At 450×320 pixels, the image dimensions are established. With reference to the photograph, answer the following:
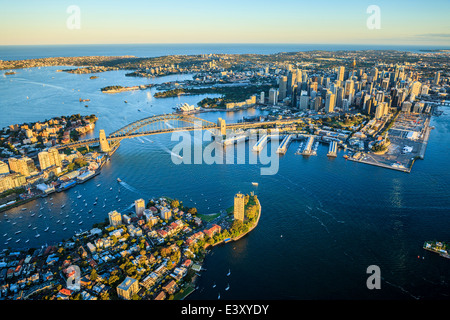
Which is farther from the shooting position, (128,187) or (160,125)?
(160,125)

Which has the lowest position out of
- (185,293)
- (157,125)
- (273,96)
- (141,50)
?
(185,293)

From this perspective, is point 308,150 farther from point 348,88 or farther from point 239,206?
point 348,88

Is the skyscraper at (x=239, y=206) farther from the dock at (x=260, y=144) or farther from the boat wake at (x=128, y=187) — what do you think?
the dock at (x=260, y=144)

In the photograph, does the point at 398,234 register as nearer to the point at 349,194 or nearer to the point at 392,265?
the point at 392,265

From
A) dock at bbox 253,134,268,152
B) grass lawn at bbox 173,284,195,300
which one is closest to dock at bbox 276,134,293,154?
dock at bbox 253,134,268,152

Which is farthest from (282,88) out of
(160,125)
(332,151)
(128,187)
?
(128,187)

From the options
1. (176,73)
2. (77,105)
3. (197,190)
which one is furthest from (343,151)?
(176,73)

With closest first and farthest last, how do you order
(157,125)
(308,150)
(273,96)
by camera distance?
(308,150) → (157,125) → (273,96)
